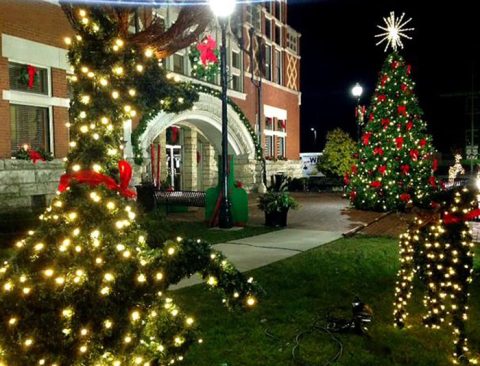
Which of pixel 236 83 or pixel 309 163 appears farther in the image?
pixel 309 163

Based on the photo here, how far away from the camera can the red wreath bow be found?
19547 millimetres

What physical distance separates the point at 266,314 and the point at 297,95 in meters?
27.6

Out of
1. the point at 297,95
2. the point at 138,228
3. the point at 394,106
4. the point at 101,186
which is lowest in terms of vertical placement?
the point at 138,228

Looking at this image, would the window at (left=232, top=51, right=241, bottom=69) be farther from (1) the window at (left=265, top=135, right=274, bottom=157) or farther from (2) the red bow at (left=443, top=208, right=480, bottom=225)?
(2) the red bow at (left=443, top=208, right=480, bottom=225)

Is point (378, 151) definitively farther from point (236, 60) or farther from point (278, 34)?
point (278, 34)

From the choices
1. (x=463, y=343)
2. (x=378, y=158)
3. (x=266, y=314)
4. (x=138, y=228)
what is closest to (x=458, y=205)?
(x=463, y=343)

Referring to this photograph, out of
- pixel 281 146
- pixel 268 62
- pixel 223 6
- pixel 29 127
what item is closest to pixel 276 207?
pixel 223 6

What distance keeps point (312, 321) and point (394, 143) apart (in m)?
12.0

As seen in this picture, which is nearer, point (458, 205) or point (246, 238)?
point (458, 205)

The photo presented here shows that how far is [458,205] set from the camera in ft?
15.8

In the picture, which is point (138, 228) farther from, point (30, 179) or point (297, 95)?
point (297, 95)

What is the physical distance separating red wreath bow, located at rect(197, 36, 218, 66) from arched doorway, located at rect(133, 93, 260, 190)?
4.71 ft

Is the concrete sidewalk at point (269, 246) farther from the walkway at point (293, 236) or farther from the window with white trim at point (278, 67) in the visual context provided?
the window with white trim at point (278, 67)

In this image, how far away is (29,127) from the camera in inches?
524
